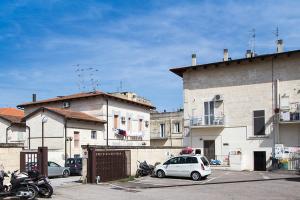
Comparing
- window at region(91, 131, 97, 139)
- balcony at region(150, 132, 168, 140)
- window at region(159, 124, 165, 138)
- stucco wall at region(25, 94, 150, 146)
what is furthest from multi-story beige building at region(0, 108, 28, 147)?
window at region(159, 124, 165, 138)

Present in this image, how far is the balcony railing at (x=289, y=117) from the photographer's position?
108ft

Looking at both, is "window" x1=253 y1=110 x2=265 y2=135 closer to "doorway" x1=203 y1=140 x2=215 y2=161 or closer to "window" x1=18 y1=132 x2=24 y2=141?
"doorway" x1=203 y1=140 x2=215 y2=161

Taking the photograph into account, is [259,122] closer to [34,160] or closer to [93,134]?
[93,134]

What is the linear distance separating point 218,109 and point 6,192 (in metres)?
24.9

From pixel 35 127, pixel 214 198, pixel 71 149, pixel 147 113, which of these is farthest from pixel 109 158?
pixel 147 113

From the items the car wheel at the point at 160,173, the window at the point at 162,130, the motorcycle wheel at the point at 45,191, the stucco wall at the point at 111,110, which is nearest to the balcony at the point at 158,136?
the window at the point at 162,130

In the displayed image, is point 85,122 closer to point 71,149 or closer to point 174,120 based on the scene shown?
point 71,149

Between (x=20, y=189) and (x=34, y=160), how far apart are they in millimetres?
4198

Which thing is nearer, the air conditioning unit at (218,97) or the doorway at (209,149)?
the air conditioning unit at (218,97)

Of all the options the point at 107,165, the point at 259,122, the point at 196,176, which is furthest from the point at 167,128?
the point at 107,165

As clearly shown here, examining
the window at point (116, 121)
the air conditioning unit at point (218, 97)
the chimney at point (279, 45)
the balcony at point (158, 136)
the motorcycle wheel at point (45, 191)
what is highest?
the chimney at point (279, 45)

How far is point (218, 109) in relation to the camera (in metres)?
37.4

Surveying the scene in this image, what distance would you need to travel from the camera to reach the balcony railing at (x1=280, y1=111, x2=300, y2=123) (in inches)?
1291

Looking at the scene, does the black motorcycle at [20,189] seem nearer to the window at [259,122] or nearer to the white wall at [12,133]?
the window at [259,122]
